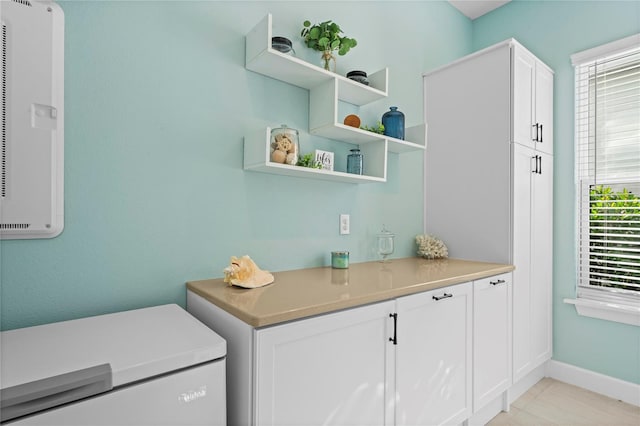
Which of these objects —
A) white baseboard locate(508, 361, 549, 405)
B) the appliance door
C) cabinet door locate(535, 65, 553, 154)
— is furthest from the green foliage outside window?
the appliance door

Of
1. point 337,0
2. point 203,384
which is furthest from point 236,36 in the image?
point 203,384

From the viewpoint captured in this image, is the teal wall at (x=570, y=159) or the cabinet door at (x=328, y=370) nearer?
the cabinet door at (x=328, y=370)

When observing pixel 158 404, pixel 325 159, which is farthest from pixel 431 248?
pixel 158 404

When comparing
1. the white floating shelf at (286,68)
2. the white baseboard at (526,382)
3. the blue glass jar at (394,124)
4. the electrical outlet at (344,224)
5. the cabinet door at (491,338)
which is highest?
the white floating shelf at (286,68)

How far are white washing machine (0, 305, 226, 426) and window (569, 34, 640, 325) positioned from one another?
2560 mm

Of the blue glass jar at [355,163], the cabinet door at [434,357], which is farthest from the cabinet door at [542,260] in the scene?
the blue glass jar at [355,163]

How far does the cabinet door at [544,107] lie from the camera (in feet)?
7.80

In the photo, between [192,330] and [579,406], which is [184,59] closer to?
[192,330]

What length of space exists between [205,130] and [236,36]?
504mm

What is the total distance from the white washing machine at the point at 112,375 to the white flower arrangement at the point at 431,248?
1.68m

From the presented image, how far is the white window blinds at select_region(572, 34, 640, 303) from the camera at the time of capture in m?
2.20

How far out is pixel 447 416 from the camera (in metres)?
1.67

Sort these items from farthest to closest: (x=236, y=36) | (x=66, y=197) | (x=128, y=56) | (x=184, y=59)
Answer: (x=236, y=36), (x=184, y=59), (x=128, y=56), (x=66, y=197)

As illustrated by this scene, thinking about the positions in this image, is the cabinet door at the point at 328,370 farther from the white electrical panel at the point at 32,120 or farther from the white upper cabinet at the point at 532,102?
the white upper cabinet at the point at 532,102
